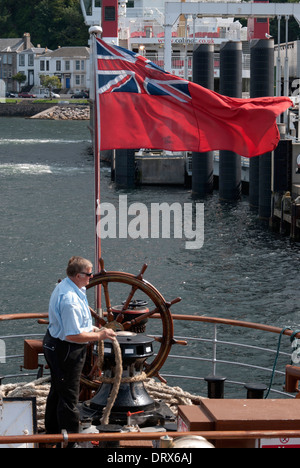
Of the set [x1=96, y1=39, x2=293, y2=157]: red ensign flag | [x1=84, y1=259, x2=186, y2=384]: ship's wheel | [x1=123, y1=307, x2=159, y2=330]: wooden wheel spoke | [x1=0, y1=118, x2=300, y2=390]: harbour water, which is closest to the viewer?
[x1=84, y1=259, x2=186, y2=384]: ship's wheel

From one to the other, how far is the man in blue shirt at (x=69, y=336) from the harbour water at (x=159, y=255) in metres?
13.1

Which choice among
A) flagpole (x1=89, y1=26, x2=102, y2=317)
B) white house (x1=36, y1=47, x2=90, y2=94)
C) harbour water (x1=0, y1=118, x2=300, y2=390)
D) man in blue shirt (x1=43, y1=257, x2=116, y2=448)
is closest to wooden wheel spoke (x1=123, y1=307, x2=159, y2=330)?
flagpole (x1=89, y1=26, x2=102, y2=317)

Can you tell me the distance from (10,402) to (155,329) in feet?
53.9

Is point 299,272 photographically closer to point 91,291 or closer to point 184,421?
point 91,291

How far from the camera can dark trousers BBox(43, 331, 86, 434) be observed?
272 inches

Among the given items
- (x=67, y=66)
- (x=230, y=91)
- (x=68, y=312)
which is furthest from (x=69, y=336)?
(x=67, y=66)

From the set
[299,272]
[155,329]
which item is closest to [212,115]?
[155,329]

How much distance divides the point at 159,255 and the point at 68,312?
27643 millimetres

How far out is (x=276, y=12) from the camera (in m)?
53.2

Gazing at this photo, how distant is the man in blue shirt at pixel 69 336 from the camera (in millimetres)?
6742

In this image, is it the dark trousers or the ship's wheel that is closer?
the dark trousers

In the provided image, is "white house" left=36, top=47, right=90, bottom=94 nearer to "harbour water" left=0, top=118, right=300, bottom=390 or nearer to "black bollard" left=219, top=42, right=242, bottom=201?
"harbour water" left=0, top=118, right=300, bottom=390

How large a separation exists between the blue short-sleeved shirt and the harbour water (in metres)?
13.4
